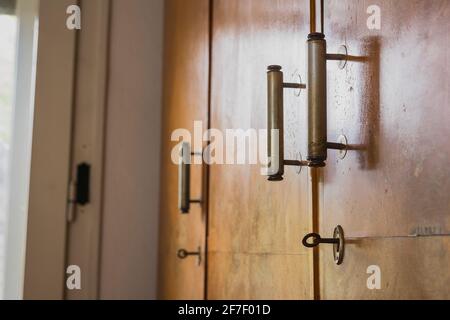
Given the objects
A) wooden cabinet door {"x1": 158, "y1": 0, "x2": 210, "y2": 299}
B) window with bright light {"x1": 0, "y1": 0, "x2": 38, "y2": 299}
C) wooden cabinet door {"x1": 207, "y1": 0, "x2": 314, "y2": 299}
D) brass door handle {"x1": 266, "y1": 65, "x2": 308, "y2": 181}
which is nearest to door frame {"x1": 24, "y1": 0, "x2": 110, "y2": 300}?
window with bright light {"x1": 0, "y1": 0, "x2": 38, "y2": 299}

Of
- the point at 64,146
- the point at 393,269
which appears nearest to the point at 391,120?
the point at 393,269

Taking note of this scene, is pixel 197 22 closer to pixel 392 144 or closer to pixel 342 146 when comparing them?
pixel 342 146

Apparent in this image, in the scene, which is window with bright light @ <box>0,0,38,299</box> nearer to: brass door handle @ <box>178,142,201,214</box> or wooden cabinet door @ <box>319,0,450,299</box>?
brass door handle @ <box>178,142,201,214</box>

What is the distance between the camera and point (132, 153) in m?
1.87

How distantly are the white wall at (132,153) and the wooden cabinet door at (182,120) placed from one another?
0.06 meters

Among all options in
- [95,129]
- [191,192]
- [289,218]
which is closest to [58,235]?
[95,129]

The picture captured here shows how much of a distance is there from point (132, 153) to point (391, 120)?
1.33 meters

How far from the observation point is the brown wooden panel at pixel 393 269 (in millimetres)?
533

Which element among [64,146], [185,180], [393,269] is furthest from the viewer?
[64,146]

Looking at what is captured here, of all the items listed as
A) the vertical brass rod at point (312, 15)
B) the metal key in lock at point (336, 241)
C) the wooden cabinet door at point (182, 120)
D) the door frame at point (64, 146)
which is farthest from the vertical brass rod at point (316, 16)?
the door frame at point (64, 146)

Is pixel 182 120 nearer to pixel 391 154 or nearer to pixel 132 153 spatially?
pixel 132 153

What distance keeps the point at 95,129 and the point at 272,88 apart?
3.68 feet

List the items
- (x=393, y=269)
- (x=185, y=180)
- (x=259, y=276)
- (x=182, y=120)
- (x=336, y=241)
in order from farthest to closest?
(x=182, y=120)
(x=185, y=180)
(x=259, y=276)
(x=336, y=241)
(x=393, y=269)

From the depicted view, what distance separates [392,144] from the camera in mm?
609
